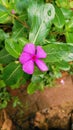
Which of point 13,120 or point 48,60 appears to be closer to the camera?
point 48,60

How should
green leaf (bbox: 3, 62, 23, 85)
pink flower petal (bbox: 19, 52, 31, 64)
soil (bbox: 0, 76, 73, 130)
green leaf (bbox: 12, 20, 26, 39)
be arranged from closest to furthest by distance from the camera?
1. pink flower petal (bbox: 19, 52, 31, 64)
2. green leaf (bbox: 3, 62, 23, 85)
3. green leaf (bbox: 12, 20, 26, 39)
4. soil (bbox: 0, 76, 73, 130)

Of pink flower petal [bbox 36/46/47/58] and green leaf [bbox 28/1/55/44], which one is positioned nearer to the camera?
pink flower petal [bbox 36/46/47/58]

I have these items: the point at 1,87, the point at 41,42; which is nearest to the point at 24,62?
the point at 41,42

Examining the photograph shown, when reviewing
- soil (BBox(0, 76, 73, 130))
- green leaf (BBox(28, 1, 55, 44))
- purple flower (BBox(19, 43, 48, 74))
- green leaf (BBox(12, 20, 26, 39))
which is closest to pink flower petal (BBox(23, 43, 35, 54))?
purple flower (BBox(19, 43, 48, 74))

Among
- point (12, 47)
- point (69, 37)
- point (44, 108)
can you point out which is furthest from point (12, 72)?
point (44, 108)

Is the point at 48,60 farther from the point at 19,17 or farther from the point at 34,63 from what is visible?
the point at 19,17

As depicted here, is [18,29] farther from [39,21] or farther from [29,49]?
[29,49]

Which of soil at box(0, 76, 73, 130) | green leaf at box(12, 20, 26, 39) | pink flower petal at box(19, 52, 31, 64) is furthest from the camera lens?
soil at box(0, 76, 73, 130)

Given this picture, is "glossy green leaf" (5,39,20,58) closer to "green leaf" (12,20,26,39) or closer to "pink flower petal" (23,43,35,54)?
"pink flower petal" (23,43,35,54)
